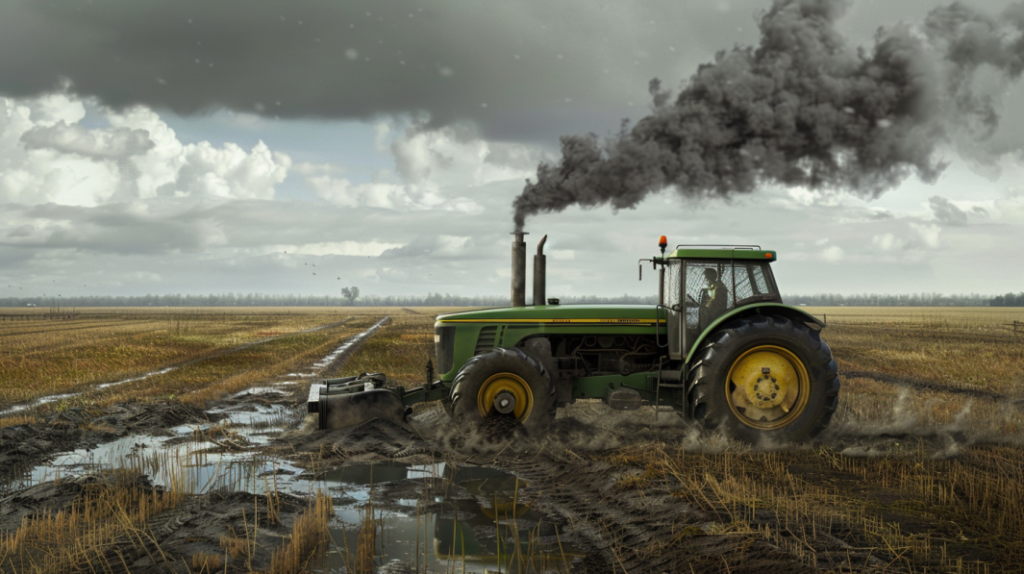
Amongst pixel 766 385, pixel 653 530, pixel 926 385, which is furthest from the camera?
pixel 926 385

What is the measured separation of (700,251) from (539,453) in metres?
3.36

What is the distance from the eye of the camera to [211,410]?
13117 millimetres

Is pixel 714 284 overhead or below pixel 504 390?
overhead

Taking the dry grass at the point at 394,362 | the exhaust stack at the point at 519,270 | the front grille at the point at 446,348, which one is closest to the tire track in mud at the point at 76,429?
the front grille at the point at 446,348

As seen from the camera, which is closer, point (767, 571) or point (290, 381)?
point (767, 571)

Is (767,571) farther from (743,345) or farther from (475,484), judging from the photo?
(743,345)

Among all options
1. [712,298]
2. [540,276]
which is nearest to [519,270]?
[540,276]

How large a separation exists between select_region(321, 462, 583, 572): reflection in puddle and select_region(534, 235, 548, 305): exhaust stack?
124 inches

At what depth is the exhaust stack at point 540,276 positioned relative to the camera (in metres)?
10.4

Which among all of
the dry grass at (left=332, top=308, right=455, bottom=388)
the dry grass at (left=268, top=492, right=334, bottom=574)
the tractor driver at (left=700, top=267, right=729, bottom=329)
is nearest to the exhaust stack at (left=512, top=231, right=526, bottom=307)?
the tractor driver at (left=700, top=267, right=729, bottom=329)

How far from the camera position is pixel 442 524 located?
6.29m

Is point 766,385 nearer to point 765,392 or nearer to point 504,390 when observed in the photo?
point 765,392

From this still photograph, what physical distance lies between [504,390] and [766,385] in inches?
132

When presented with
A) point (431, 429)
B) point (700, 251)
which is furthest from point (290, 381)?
point (700, 251)
